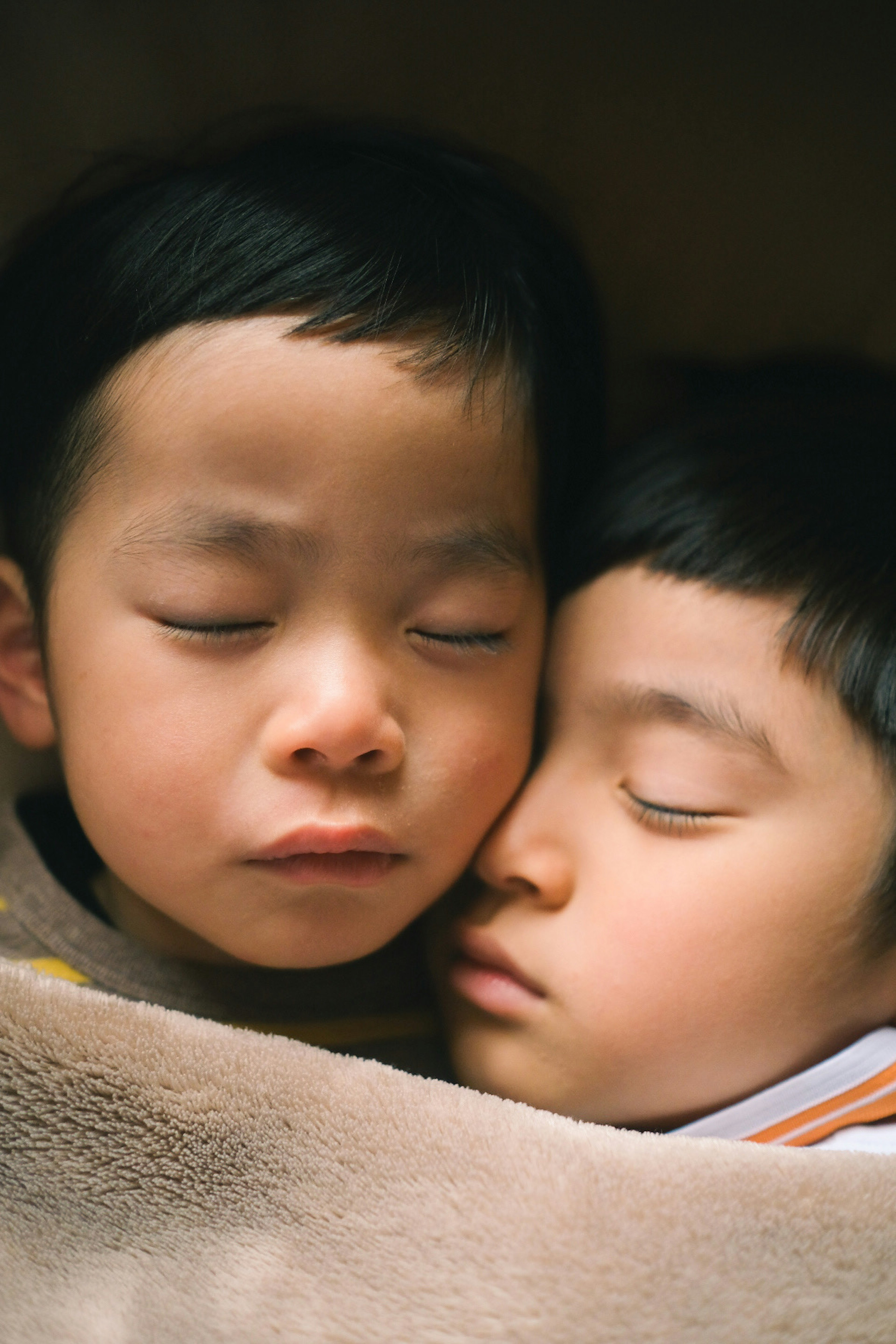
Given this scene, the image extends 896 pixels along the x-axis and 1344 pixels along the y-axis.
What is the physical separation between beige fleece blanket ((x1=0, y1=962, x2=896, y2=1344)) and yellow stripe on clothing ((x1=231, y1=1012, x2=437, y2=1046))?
8.6 inches

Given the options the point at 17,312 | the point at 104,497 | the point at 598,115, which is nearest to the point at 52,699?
the point at 104,497

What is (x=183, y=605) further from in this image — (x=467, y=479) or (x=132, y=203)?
(x=132, y=203)

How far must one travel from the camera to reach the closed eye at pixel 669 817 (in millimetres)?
723

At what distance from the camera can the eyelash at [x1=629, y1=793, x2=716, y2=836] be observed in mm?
723

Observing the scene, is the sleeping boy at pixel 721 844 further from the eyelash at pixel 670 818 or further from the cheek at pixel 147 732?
the cheek at pixel 147 732

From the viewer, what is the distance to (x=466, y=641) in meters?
0.74

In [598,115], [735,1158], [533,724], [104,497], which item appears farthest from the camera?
[598,115]

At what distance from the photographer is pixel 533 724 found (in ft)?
2.64

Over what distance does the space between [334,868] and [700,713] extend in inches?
10.9

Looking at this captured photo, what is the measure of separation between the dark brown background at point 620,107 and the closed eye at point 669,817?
48cm

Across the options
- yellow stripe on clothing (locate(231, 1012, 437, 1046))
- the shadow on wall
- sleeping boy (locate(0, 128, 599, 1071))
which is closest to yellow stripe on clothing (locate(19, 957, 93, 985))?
sleeping boy (locate(0, 128, 599, 1071))

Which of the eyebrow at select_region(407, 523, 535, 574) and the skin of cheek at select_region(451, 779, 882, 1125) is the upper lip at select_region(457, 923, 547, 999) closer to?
the skin of cheek at select_region(451, 779, 882, 1125)

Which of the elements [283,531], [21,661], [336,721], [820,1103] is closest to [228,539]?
[283,531]

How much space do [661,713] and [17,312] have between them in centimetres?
59
